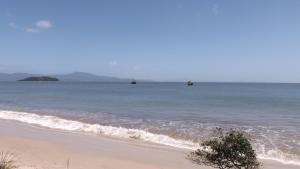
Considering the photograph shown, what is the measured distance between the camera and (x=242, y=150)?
9125mm

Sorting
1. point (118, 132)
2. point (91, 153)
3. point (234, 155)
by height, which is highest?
point (234, 155)

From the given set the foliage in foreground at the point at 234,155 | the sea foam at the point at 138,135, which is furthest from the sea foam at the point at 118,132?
the foliage in foreground at the point at 234,155

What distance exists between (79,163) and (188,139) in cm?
706

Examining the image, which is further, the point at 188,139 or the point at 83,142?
the point at 188,139

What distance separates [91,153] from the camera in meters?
10.9

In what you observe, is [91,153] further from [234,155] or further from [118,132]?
[118,132]

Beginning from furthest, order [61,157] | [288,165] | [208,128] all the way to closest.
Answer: [208,128] → [288,165] → [61,157]

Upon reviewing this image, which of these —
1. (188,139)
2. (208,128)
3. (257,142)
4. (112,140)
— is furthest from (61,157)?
(208,128)

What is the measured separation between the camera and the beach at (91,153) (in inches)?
346

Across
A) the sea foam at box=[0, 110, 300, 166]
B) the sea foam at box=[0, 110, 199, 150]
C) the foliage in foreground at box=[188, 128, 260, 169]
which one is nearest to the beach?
the foliage in foreground at box=[188, 128, 260, 169]

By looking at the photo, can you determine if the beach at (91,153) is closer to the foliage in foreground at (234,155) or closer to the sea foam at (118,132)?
the foliage in foreground at (234,155)

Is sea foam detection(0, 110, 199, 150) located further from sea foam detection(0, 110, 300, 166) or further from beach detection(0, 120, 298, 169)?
beach detection(0, 120, 298, 169)

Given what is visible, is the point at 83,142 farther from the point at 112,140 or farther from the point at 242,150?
the point at 242,150

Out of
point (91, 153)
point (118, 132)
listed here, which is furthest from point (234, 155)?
point (118, 132)
